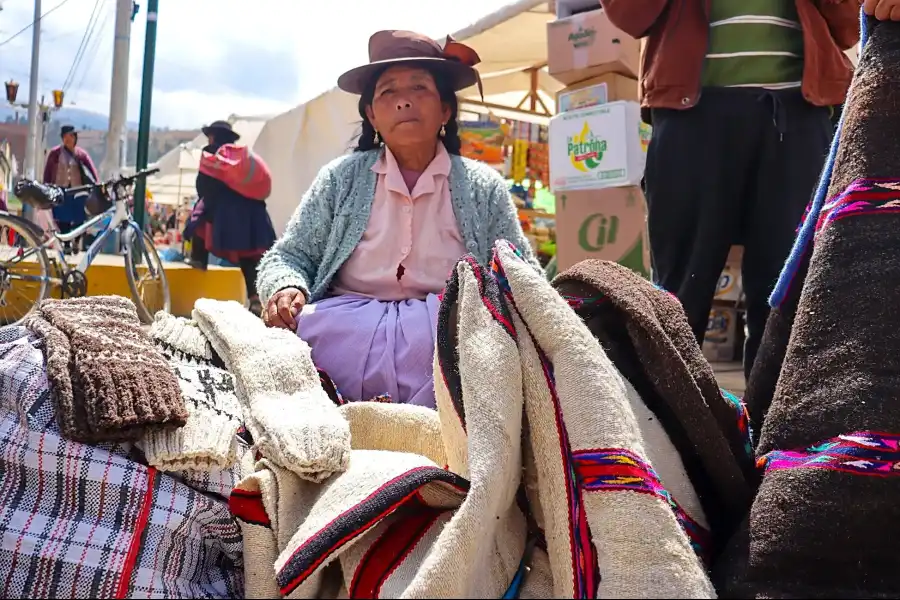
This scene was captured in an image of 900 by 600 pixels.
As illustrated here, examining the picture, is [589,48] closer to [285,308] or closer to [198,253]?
[285,308]

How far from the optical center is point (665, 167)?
1.88 metres

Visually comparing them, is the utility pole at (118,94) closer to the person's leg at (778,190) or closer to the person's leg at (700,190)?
the person's leg at (700,190)

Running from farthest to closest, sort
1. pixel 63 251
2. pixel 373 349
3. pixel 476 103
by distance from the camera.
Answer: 1. pixel 476 103
2. pixel 63 251
3. pixel 373 349

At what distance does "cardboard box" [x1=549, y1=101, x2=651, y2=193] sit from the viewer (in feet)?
11.9

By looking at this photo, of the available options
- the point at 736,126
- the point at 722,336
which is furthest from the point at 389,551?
the point at 722,336

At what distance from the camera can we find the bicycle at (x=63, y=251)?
15.5 feet

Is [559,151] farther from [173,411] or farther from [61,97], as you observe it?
[61,97]

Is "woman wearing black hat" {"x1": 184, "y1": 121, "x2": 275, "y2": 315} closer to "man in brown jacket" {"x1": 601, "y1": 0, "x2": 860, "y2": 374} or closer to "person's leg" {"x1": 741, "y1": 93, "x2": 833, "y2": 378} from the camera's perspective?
"man in brown jacket" {"x1": 601, "y1": 0, "x2": 860, "y2": 374}

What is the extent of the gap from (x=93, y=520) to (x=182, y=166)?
13.5 meters

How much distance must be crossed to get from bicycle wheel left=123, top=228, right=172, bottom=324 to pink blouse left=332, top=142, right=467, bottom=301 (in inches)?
152

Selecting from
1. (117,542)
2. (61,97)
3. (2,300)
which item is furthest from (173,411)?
(61,97)

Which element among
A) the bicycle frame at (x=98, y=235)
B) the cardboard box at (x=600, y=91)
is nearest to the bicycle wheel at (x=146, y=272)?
the bicycle frame at (x=98, y=235)

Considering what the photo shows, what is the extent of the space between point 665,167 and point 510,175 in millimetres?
4301

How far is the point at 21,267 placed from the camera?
476 centimetres
